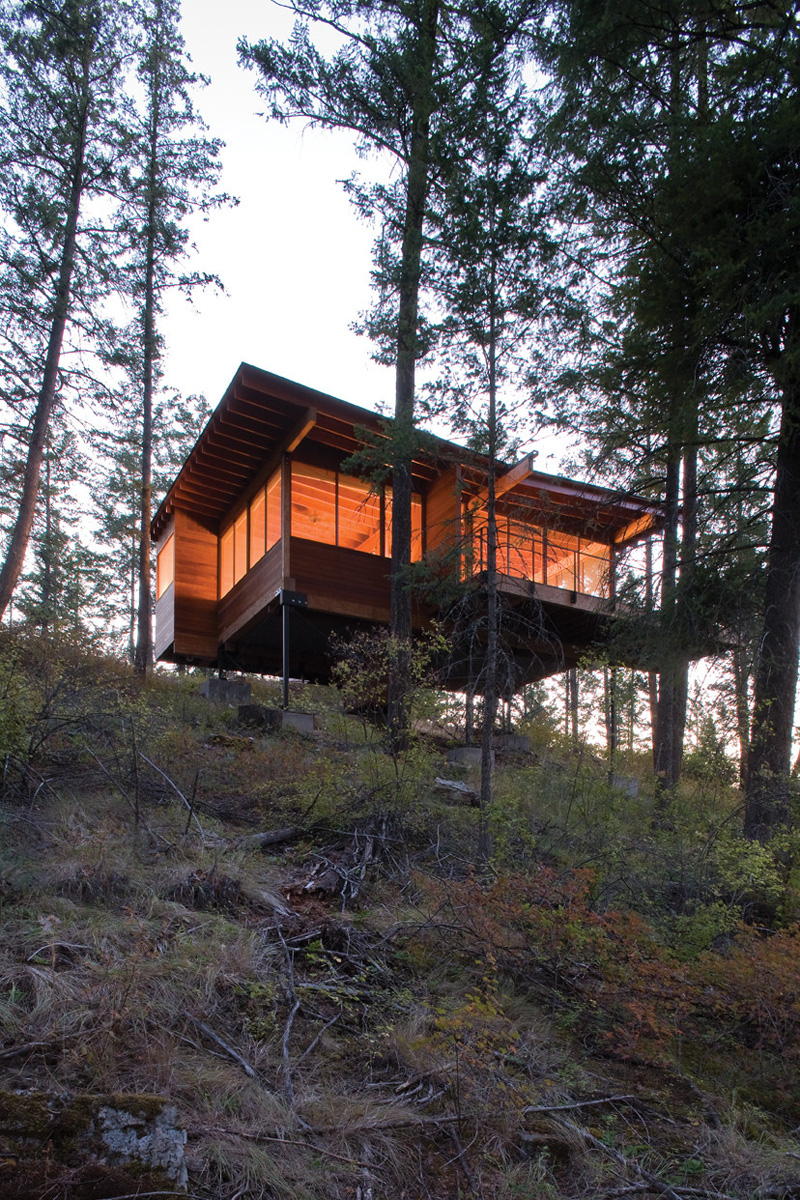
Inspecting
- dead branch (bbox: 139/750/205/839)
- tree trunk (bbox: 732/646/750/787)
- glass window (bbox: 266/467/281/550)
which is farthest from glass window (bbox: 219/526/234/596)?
tree trunk (bbox: 732/646/750/787)

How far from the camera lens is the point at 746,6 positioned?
6852 millimetres

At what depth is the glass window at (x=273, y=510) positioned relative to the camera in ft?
46.1

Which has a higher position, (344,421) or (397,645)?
(344,421)

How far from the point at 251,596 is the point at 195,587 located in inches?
119

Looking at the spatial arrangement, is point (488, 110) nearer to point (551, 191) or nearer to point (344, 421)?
point (551, 191)

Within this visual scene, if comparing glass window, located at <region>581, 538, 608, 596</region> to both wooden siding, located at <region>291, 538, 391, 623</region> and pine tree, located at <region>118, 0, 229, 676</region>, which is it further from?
pine tree, located at <region>118, 0, 229, 676</region>

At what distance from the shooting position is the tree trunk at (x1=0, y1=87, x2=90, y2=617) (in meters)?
11.0

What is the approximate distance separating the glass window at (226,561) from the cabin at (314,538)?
0.06 meters

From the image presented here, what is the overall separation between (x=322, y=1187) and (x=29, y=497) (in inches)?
428

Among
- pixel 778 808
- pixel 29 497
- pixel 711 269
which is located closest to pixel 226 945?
pixel 778 808

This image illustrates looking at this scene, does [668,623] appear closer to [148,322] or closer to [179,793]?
[179,793]

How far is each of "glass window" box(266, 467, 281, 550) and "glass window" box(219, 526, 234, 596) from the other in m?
2.65

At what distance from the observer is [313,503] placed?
46.6 feet

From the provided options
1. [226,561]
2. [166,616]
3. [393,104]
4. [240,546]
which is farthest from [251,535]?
[393,104]
